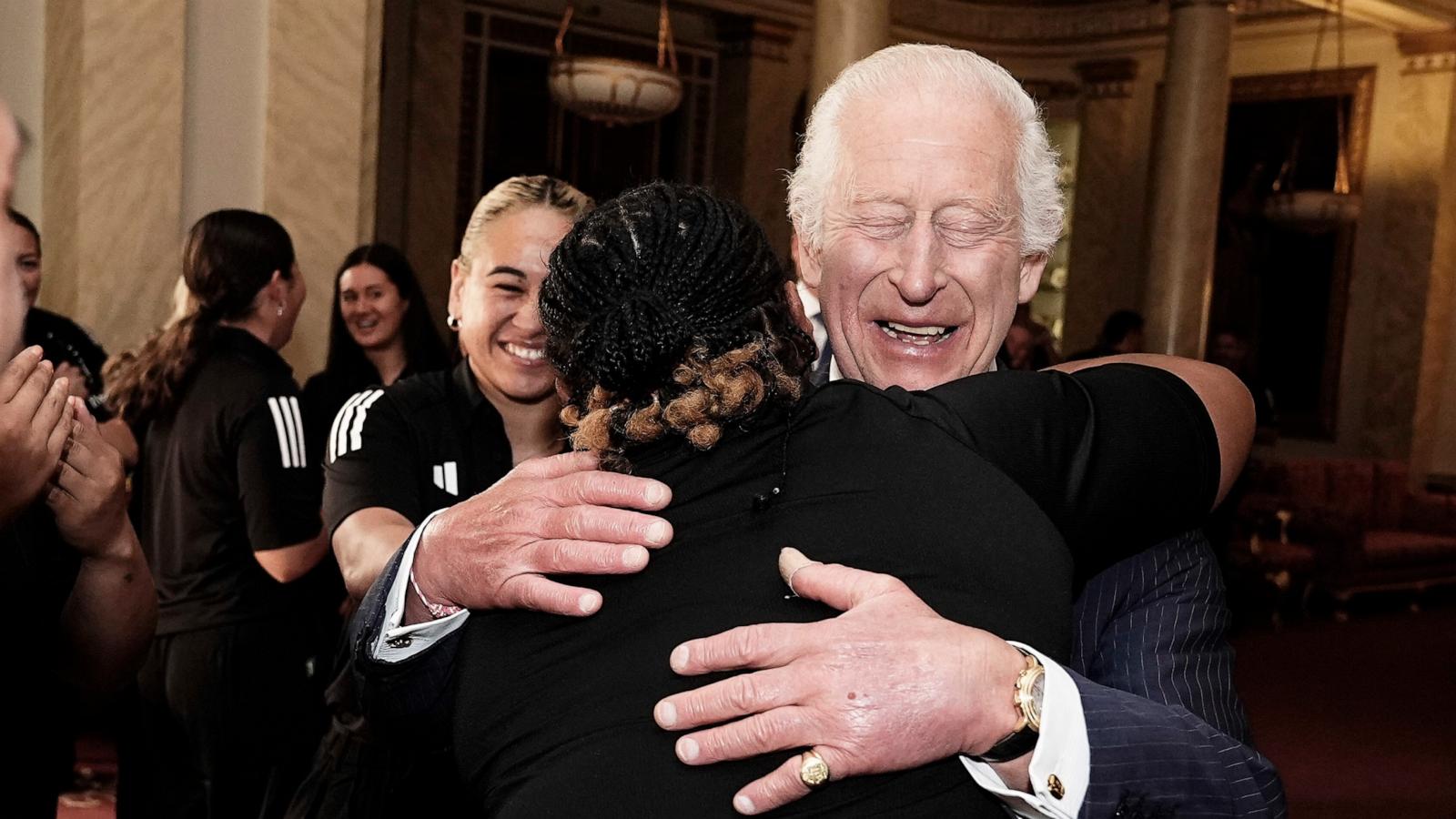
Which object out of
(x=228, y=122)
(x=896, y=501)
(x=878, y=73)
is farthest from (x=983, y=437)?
(x=228, y=122)

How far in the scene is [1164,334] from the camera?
9570 millimetres

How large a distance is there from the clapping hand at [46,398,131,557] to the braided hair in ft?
3.15

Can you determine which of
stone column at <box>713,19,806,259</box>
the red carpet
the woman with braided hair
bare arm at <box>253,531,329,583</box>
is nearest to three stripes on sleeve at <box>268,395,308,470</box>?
bare arm at <box>253,531,329,583</box>

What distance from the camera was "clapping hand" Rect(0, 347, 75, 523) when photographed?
64.1 inches

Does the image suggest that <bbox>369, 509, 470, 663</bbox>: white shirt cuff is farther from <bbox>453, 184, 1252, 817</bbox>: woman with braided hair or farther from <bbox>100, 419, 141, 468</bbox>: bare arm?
<bbox>100, 419, 141, 468</bbox>: bare arm

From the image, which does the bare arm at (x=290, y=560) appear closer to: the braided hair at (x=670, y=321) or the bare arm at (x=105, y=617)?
the bare arm at (x=105, y=617)

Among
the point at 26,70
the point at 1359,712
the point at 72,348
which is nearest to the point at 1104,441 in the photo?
the point at 72,348

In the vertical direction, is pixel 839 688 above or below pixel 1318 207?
below

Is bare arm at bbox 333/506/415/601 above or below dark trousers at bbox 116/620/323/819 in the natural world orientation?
above

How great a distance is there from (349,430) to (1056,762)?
158 centimetres

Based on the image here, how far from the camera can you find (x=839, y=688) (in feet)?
3.49

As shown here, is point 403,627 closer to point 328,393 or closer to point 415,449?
point 415,449

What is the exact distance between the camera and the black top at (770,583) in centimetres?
110

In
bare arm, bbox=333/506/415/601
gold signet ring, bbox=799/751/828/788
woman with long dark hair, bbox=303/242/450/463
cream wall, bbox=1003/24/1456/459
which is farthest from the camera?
cream wall, bbox=1003/24/1456/459
